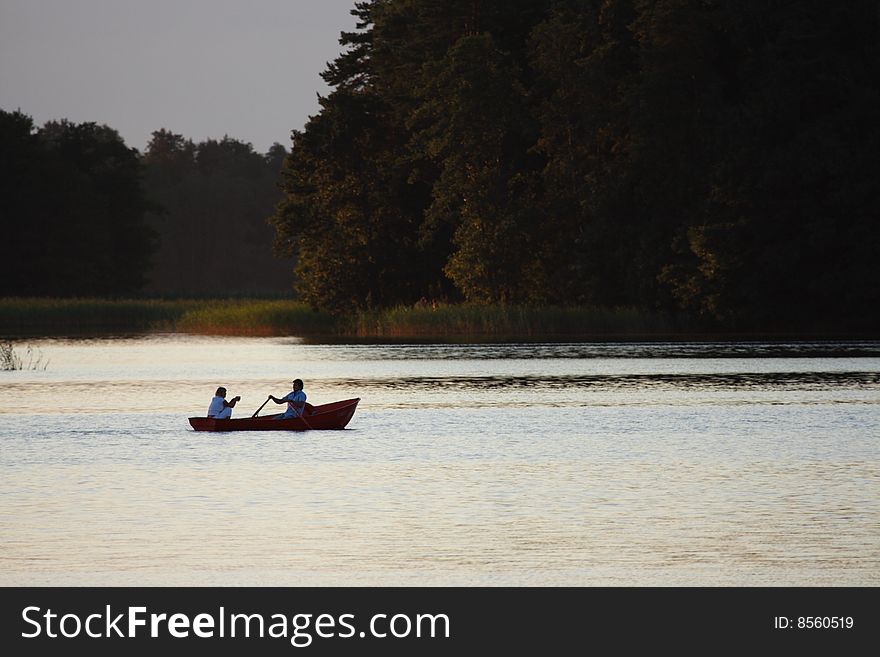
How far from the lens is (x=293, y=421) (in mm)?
32812

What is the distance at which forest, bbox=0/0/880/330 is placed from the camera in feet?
238

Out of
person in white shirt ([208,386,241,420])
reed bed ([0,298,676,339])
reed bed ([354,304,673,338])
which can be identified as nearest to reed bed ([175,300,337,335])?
reed bed ([0,298,676,339])

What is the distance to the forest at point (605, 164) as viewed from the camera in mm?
72625

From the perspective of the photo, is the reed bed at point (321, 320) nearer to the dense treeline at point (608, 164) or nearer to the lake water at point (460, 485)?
the dense treeline at point (608, 164)

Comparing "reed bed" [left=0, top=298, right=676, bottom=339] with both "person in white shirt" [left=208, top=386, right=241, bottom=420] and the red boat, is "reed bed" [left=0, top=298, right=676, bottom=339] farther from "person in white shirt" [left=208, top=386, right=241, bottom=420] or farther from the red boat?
"person in white shirt" [left=208, top=386, right=241, bottom=420]

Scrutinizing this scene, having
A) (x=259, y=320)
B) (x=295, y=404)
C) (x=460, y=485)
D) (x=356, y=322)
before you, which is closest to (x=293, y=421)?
(x=295, y=404)

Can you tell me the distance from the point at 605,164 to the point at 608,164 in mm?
334

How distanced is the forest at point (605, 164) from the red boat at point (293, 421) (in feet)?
135

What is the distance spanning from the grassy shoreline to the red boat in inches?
1791

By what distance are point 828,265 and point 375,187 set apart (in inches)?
1111

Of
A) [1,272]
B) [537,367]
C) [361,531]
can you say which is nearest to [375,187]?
[537,367]

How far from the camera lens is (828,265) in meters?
73.7

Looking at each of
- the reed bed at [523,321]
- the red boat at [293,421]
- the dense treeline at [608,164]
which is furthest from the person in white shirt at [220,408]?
the reed bed at [523,321]
